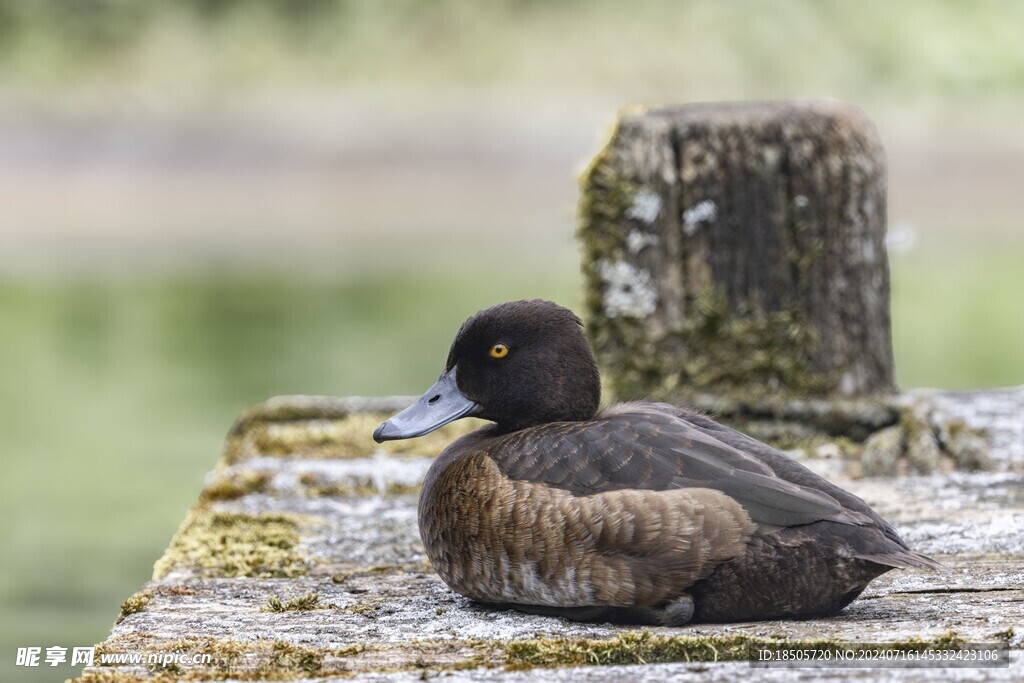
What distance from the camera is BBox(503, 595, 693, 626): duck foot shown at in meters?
3.08

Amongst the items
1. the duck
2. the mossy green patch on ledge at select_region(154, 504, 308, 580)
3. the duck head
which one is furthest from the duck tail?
the mossy green patch on ledge at select_region(154, 504, 308, 580)

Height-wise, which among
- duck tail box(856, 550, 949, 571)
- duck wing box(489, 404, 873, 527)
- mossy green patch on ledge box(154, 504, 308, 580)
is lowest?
mossy green patch on ledge box(154, 504, 308, 580)

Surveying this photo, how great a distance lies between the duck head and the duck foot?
1.88 ft

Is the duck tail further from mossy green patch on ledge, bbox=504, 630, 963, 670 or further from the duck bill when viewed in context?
the duck bill

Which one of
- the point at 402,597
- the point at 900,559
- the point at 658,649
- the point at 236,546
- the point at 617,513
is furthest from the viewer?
the point at 236,546

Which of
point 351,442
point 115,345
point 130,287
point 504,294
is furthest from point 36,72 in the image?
point 351,442

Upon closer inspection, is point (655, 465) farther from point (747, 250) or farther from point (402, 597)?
point (747, 250)

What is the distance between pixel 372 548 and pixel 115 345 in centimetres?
1369

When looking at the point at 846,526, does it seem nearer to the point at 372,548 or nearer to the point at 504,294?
the point at 372,548

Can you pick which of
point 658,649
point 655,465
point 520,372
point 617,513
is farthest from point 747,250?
point 658,649

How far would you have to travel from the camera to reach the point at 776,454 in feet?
10.9

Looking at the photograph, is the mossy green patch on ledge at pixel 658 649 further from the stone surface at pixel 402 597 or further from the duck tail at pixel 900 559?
the duck tail at pixel 900 559

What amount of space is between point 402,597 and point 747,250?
2305 mm

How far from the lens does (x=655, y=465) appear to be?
3150 millimetres
